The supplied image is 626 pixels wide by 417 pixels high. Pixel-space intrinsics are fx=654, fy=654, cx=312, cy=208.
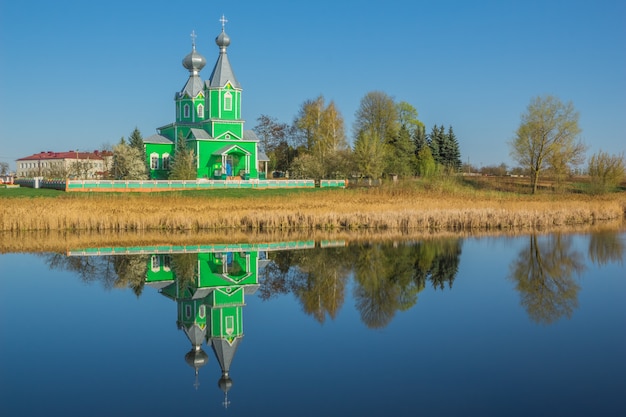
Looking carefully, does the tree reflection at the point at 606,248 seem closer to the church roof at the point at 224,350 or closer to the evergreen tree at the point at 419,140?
the church roof at the point at 224,350

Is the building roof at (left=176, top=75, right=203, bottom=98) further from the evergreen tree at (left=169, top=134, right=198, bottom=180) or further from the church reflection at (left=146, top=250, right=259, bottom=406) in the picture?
the church reflection at (left=146, top=250, right=259, bottom=406)

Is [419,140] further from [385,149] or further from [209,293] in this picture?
[209,293]

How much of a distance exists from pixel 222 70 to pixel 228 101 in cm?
221

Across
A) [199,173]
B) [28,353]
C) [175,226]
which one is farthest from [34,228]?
[199,173]

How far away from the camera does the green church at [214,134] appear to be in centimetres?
4516

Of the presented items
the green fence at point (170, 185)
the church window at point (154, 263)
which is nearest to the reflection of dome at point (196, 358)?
the church window at point (154, 263)

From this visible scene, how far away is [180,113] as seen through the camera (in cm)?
4884

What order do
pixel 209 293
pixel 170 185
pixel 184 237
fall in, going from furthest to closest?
pixel 170 185 → pixel 184 237 → pixel 209 293

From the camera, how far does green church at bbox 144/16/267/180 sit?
4516cm

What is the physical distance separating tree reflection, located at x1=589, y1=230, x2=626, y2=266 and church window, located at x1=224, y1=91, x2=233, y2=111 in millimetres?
27816

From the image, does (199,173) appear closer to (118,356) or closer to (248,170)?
(248,170)

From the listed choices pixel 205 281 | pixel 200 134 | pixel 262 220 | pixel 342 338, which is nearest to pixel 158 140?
pixel 200 134

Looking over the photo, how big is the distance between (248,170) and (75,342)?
118 ft

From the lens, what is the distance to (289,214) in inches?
1033
